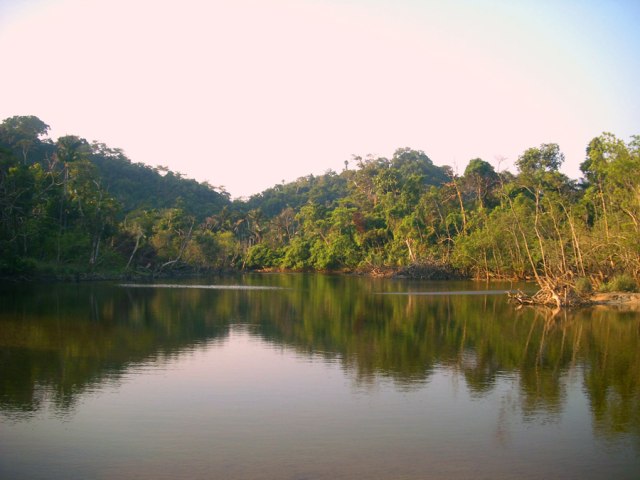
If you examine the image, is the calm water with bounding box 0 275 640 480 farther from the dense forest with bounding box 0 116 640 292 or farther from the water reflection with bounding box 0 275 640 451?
the dense forest with bounding box 0 116 640 292

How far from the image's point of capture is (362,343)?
20.2m

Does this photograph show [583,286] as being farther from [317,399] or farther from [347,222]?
[347,222]

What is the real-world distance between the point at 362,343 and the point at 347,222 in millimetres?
63114

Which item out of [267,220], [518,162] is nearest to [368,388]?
[518,162]

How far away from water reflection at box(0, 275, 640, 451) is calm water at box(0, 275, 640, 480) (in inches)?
3.4

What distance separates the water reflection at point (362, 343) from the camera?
13.3 metres

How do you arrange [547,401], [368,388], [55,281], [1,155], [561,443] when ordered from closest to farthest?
[561,443]
[547,401]
[368,388]
[1,155]
[55,281]

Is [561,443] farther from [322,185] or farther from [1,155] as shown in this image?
[322,185]

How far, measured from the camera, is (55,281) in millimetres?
49844

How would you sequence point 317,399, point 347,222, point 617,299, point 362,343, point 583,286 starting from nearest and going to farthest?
point 317,399
point 362,343
point 583,286
point 617,299
point 347,222

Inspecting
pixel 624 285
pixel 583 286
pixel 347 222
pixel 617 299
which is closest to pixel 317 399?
pixel 583 286

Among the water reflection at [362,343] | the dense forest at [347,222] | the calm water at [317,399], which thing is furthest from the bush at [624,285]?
the calm water at [317,399]

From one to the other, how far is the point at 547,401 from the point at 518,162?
64365 mm

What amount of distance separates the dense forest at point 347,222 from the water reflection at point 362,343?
8.66 meters
